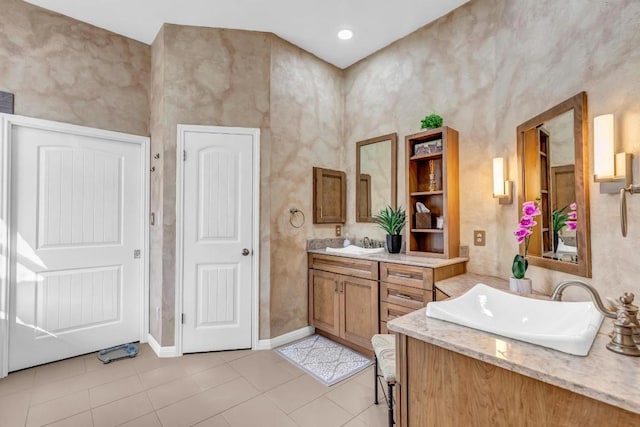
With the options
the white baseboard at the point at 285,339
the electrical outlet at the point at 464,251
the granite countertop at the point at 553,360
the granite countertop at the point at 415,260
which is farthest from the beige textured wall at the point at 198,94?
the granite countertop at the point at 553,360

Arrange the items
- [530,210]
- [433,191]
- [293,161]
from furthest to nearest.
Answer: [293,161]
[433,191]
[530,210]

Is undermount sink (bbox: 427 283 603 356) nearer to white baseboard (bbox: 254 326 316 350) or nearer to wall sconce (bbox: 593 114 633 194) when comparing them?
wall sconce (bbox: 593 114 633 194)

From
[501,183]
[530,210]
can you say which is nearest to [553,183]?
[530,210]

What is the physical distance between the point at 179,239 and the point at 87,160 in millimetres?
1141

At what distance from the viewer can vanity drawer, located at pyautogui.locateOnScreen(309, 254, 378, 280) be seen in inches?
106

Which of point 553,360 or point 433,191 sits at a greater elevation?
point 433,191

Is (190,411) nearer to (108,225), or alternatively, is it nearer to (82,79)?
(108,225)

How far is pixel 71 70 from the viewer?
273cm

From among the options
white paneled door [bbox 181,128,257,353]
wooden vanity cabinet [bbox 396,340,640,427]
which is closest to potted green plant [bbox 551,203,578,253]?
wooden vanity cabinet [bbox 396,340,640,427]

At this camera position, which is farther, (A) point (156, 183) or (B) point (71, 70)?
(A) point (156, 183)

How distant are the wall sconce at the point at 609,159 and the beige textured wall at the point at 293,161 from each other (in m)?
2.40

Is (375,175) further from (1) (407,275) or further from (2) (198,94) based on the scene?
(2) (198,94)

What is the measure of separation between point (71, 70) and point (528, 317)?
3.90 metres

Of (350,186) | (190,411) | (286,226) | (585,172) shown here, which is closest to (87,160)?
(286,226)
